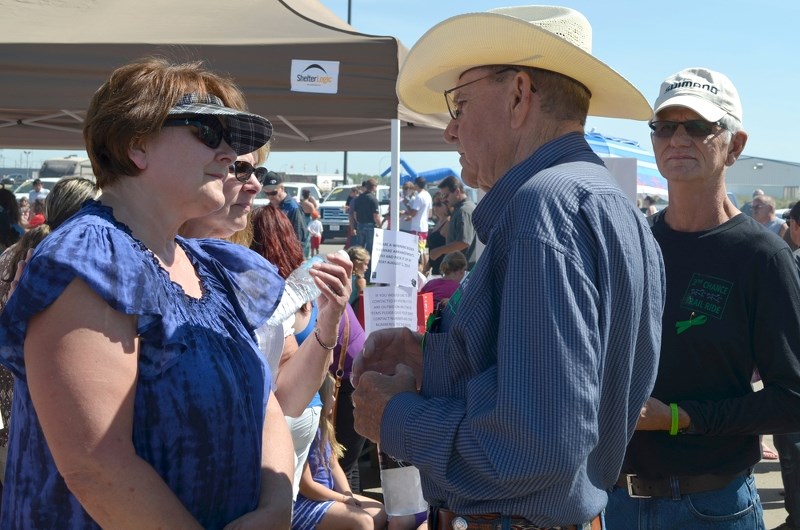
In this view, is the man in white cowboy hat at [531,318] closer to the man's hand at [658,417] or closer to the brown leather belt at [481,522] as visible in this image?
the brown leather belt at [481,522]

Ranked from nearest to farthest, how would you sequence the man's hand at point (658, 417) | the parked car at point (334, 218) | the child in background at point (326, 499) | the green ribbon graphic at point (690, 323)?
the man's hand at point (658, 417)
the green ribbon graphic at point (690, 323)
the child in background at point (326, 499)
the parked car at point (334, 218)

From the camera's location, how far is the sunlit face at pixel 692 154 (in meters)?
2.76

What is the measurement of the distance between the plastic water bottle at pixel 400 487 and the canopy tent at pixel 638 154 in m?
8.49

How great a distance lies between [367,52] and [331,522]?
2973mm

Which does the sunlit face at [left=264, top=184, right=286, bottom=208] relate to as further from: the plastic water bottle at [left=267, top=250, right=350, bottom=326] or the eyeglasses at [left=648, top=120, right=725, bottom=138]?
the eyeglasses at [left=648, top=120, right=725, bottom=138]

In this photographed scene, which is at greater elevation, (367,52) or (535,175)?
(367,52)

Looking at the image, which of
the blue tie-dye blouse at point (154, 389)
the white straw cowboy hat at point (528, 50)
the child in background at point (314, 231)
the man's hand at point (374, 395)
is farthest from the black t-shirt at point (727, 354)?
the child in background at point (314, 231)

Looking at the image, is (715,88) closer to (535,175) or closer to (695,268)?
(695,268)

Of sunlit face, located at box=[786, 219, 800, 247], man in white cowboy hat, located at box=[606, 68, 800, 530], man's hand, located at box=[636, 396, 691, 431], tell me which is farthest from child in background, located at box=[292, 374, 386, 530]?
sunlit face, located at box=[786, 219, 800, 247]

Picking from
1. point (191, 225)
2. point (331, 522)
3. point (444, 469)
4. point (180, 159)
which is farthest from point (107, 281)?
point (331, 522)

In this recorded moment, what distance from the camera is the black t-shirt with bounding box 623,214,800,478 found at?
2502mm

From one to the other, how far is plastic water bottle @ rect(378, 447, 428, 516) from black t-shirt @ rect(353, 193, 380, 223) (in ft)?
49.4

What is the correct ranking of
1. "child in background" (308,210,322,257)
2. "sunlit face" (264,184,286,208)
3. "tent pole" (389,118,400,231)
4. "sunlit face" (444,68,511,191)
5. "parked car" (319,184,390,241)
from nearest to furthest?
"sunlit face" (444,68,511,191) < "tent pole" (389,118,400,231) < "sunlit face" (264,184,286,208) < "child in background" (308,210,322,257) < "parked car" (319,184,390,241)

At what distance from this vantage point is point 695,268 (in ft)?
8.71
